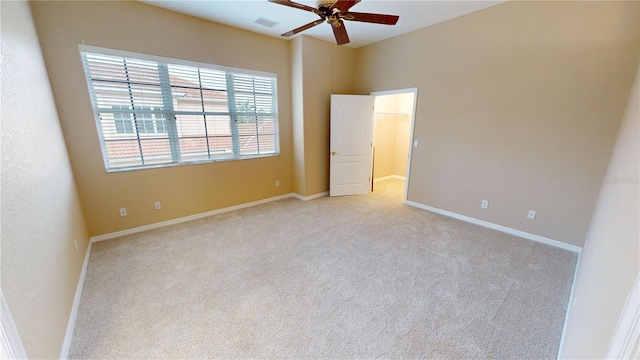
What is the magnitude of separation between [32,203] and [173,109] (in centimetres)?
208

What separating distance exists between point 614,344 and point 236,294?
2138 mm

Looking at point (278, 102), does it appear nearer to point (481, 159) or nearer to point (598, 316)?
point (481, 159)

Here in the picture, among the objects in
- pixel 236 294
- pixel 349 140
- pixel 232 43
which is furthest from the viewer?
pixel 349 140

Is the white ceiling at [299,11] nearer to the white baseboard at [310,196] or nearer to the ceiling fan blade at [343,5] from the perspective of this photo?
the ceiling fan blade at [343,5]

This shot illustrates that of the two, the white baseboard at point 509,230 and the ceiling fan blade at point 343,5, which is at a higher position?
the ceiling fan blade at point 343,5

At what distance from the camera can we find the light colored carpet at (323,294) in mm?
1602

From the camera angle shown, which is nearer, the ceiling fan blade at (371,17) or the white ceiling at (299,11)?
the ceiling fan blade at (371,17)

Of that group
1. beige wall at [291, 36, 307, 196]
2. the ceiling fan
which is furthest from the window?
the ceiling fan

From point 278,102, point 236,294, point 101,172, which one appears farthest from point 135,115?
point 236,294

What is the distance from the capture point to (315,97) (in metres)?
4.29

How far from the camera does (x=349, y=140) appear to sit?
4602mm

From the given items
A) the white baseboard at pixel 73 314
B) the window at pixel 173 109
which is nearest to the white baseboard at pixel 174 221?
the white baseboard at pixel 73 314

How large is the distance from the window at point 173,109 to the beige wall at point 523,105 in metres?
2.60

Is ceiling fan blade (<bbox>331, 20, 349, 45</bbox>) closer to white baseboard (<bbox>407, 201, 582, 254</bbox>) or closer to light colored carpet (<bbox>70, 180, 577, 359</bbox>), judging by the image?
light colored carpet (<bbox>70, 180, 577, 359</bbox>)
